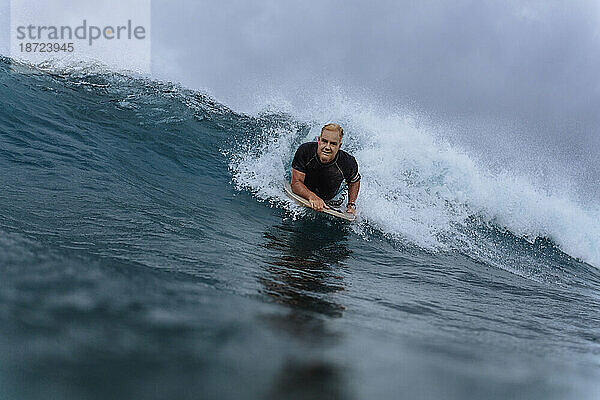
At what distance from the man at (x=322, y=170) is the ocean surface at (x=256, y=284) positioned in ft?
1.42

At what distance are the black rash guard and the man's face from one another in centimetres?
12

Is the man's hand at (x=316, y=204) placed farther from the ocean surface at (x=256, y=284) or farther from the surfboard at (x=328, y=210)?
the ocean surface at (x=256, y=284)

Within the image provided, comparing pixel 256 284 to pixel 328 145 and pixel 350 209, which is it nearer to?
pixel 328 145

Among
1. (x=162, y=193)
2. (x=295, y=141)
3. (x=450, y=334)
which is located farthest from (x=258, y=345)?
(x=295, y=141)

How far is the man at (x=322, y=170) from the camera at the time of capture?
581cm

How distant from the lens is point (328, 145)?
19.0 ft

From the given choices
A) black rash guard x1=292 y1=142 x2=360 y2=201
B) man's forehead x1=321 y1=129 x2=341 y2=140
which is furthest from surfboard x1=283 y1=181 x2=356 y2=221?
man's forehead x1=321 y1=129 x2=341 y2=140

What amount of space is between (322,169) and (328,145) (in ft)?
1.66

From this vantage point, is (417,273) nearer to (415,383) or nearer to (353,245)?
(353,245)

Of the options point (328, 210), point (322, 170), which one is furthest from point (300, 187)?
point (328, 210)

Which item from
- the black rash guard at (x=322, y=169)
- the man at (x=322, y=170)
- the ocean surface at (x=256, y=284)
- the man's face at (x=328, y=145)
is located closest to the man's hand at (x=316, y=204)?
the man at (x=322, y=170)

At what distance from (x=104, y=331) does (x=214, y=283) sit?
873 mm

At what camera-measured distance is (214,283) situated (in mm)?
1913

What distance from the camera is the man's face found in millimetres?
5719
